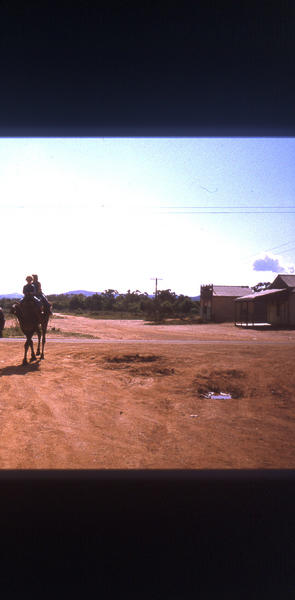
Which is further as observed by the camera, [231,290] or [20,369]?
[231,290]

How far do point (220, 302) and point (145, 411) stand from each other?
109 feet

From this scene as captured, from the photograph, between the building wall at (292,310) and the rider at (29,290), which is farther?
the building wall at (292,310)

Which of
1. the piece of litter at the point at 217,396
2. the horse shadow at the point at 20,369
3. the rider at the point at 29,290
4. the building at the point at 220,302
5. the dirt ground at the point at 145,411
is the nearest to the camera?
the dirt ground at the point at 145,411

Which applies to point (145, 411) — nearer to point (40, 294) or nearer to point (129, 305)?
point (40, 294)

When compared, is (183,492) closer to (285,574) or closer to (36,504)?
(285,574)

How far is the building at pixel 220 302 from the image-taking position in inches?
1556

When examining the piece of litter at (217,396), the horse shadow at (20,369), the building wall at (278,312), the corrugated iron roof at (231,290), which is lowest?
the piece of litter at (217,396)

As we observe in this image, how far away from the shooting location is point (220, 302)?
39.7 meters

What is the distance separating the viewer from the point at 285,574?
209 centimetres

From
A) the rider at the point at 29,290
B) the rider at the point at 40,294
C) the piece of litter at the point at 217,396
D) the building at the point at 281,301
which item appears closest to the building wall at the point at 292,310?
the building at the point at 281,301

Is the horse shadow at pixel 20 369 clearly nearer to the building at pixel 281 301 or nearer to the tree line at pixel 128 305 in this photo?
the building at pixel 281 301

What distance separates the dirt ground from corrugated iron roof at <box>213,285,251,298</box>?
27.8 meters

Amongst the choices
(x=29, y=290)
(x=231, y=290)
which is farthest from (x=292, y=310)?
(x=29, y=290)
